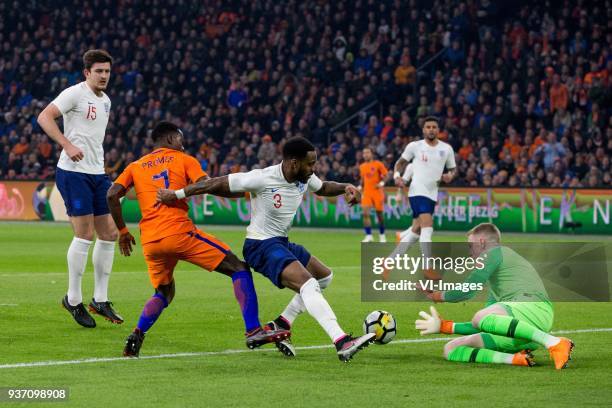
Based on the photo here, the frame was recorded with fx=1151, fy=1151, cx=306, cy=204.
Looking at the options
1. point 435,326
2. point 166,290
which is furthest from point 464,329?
point 166,290

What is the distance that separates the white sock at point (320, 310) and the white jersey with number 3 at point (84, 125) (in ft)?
11.0

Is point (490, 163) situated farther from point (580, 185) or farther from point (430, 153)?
point (430, 153)

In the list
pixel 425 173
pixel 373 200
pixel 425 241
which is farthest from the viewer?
pixel 373 200

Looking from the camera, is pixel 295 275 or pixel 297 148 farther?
pixel 297 148

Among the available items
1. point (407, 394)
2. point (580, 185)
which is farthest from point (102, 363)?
point (580, 185)

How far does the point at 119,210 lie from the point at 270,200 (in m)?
1.28

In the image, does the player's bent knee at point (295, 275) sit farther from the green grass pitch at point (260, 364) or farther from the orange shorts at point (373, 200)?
the orange shorts at point (373, 200)

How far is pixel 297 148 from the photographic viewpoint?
850 cm

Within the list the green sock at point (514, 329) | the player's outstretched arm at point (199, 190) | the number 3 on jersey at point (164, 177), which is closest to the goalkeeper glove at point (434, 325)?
the green sock at point (514, 329)

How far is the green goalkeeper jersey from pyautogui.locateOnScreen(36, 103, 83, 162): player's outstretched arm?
3.55 metres

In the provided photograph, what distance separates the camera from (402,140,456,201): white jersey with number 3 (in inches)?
645

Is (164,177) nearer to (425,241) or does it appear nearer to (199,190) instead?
(199,190)

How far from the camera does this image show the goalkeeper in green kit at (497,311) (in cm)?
819

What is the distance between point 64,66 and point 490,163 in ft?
57.9
